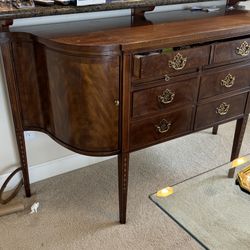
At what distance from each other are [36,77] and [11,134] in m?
0.43

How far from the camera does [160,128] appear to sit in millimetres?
1534

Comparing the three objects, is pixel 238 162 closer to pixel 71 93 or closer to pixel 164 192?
pixel 164 192

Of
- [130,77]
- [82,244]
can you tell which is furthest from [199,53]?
[82,244]

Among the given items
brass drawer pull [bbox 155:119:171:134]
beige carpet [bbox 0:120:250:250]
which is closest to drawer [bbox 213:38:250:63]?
brass drawer pull [bbox 155:119:171:134]

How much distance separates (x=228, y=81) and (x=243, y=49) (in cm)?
17

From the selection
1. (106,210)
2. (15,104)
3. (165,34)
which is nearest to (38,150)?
(15,104)

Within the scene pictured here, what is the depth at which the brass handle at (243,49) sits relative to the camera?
1.57 m

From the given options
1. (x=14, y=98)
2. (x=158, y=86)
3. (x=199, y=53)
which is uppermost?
(x=199, y=53)

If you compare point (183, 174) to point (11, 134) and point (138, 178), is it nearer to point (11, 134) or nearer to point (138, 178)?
point (138, 178)

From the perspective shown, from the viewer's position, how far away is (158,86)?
1419 mm

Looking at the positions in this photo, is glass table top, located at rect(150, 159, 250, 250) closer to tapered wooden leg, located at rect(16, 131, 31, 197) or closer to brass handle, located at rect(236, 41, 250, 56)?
brass handle, located at rect(236, 41, 250, 56)

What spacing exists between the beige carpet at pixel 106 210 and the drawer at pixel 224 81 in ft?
2.09

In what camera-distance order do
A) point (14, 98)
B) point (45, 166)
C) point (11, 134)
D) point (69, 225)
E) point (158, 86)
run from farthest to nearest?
point (45, 166), point (11, 134), point (69, 225), point (14, 98), point (158, 86)

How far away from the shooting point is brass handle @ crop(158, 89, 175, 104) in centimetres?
145
